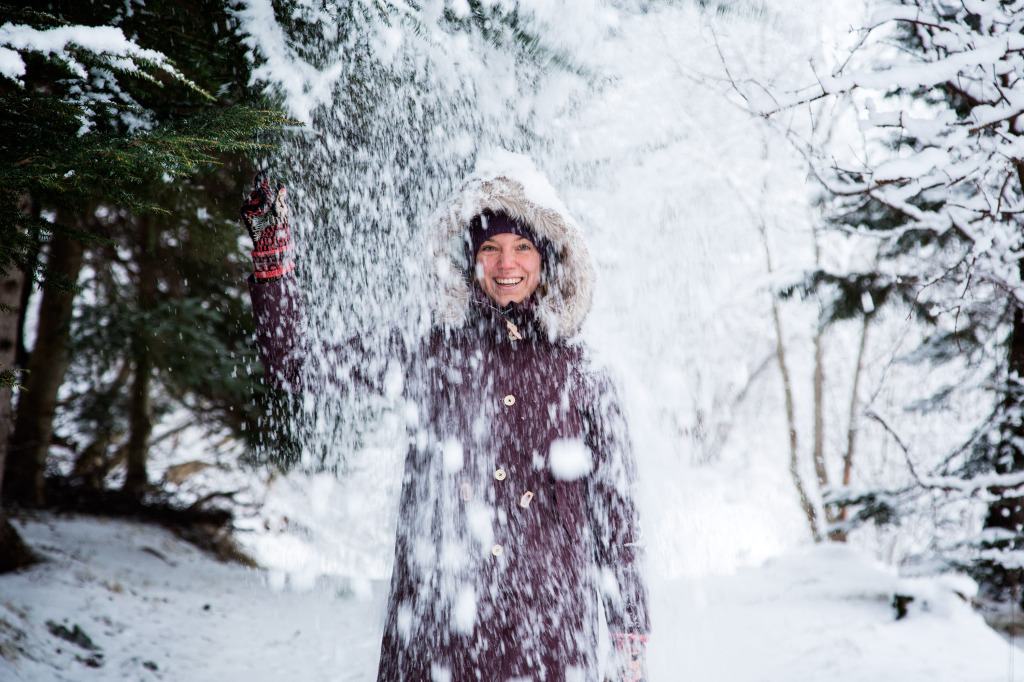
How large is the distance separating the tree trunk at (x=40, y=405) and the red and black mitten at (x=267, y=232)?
5.26 m

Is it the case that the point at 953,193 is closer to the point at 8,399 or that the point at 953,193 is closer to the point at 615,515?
the point at 615,515

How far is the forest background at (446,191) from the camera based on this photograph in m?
2.51

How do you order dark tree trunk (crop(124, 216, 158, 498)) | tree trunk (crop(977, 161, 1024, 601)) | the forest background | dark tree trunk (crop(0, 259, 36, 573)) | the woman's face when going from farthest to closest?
dark tree trunk (crop(124, 216, 158, 498)), dark tree trunk (crop(0, 259, 36, 573)), tree trunk (crop(977, 161, 1024, 601)), the forest background, the woman's face

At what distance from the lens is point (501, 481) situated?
2.19m

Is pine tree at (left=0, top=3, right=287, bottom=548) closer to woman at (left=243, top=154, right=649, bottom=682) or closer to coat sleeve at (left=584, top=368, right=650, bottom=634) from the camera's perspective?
woman at (left=243, top=154, right=649, bottom=682)

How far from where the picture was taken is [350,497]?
24.4 feet

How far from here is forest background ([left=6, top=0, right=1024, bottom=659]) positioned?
8.25 ft

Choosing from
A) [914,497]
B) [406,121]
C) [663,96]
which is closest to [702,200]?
[663,96]

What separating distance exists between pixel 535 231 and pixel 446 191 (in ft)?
4.93

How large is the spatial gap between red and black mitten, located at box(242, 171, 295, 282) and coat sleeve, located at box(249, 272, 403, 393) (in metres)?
0.04

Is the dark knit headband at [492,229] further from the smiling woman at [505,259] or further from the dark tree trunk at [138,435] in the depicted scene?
the dark tree trunk at [138,435]

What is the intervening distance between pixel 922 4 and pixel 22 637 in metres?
6.22

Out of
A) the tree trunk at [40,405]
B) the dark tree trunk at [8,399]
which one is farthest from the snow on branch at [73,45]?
the tree trunk at [40,405]

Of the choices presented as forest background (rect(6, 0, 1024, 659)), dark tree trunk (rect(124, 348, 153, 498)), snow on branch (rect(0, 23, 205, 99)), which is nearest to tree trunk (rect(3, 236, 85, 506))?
forest background (rect(6, 0, 1024, 659))
